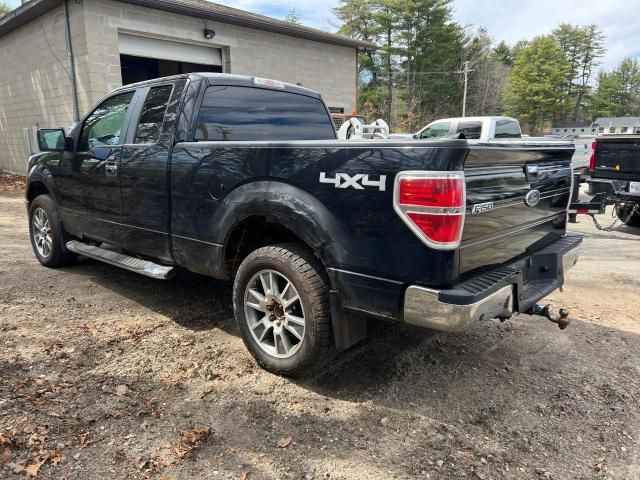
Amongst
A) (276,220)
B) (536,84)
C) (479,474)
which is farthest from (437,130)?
(536,84)

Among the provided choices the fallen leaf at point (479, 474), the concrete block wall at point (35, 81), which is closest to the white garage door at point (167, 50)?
the concrete block wall at point (35, 81)

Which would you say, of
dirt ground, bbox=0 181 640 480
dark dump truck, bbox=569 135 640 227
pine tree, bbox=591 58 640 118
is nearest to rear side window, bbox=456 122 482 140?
dark dump truck, bbox=569 135 640 227

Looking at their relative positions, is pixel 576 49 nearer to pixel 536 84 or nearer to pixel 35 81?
pixel 536 84

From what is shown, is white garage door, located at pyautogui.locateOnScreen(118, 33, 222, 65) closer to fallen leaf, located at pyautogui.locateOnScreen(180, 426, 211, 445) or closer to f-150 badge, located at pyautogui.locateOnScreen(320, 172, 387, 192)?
f-150 badge, located at pyautogui.locateOnScreen(320, 172, 387, 192)

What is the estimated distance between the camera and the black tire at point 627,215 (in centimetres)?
884

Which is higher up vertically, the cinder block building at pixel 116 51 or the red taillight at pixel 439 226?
the cinder block building at pixel 116 51

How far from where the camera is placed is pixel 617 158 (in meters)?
8.42

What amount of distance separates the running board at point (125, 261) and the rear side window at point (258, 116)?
3.70 ft

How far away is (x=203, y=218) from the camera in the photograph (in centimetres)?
354

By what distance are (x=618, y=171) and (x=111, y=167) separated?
26.8 feet

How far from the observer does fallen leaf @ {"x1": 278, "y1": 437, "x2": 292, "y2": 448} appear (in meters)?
2.60

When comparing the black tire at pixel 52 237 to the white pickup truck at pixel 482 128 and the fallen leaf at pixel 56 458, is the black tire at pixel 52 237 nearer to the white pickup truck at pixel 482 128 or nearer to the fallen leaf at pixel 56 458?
the fallen leaf at pixel 56 458

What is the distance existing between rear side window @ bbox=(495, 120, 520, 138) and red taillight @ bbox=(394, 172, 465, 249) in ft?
40.0

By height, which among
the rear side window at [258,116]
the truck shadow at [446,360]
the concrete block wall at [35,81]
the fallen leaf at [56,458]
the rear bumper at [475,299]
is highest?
the concrete block wall at [35,81]
